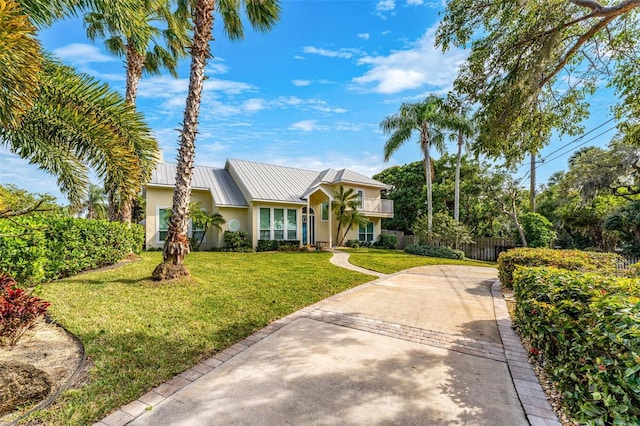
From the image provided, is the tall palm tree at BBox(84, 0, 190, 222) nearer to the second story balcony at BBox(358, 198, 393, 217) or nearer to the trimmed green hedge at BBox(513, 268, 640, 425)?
the trimmed green hedge at BBox(513, 268, 640, 425)

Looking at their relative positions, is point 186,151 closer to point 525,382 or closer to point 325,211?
point 525,382

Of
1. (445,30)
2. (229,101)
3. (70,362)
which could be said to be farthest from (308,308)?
(229,101)

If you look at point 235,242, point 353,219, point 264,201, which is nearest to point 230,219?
point 235,242

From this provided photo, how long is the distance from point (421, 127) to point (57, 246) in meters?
20.4

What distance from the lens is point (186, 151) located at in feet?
25.1

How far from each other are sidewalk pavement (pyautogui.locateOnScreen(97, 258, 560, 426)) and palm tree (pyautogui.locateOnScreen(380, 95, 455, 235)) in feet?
53.6

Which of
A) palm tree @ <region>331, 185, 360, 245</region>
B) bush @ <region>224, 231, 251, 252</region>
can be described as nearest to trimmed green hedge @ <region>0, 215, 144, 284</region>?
bush @ <region>224, 231, 251, 252</region>

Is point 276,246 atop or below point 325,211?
below

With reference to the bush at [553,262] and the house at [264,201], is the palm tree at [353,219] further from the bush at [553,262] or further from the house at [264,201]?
the bush at [553,262]

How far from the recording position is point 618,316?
2188 millimetres

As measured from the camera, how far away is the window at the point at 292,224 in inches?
757

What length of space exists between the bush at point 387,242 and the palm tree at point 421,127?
3.62m

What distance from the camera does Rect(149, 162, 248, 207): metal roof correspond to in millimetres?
17266

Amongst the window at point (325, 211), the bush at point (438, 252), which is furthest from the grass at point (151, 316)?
the window at point (325, 211)
